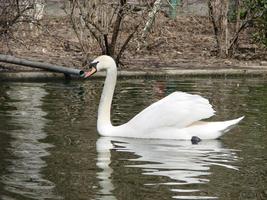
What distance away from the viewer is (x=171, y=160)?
29.5ft

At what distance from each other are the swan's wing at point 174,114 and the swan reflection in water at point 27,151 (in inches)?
49.2

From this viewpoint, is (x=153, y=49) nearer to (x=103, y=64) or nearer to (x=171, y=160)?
(x=103, y=64)

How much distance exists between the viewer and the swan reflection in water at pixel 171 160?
7.70m

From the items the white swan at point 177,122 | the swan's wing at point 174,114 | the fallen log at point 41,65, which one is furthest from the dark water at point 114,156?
the fallen log at point 41,65

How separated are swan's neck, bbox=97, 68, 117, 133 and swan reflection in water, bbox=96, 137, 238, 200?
0.73 feet

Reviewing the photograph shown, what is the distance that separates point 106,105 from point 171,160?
7.25 feet

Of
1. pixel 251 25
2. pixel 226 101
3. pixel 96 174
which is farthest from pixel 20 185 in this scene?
pixel 251 25

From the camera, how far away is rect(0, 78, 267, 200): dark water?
747 cm

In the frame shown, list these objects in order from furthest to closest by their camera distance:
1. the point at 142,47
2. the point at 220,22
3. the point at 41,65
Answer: the point at 142,47
the point at 220,22
the point at 41,65

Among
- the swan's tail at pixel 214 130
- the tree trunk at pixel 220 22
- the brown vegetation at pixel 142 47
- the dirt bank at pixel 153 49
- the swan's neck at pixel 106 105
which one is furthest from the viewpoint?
the tree trunk at pixel 220 22

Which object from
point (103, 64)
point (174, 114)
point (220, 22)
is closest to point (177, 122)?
point (174, 114)

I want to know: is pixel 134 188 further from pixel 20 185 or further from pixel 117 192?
pixel 20 185

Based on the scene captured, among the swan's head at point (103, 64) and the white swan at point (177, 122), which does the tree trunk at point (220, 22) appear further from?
the white swan at point (177, 122)

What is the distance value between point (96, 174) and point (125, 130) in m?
2.35
